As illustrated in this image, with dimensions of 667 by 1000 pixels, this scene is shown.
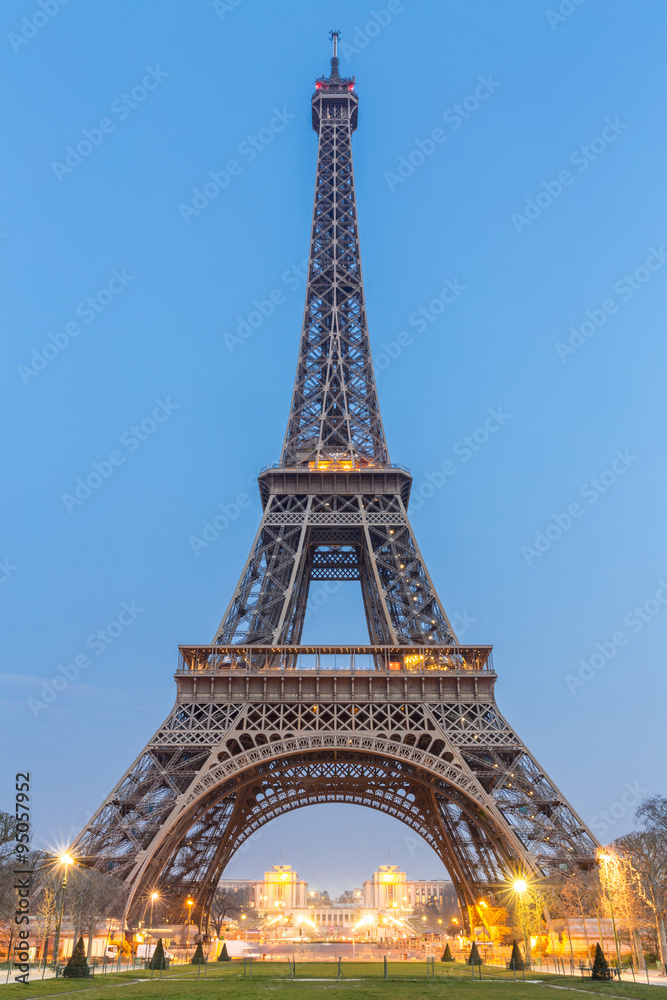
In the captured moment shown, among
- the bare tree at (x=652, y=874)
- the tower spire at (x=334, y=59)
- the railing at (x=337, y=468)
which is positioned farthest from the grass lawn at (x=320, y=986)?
the tower spire at (x=334, y=59)

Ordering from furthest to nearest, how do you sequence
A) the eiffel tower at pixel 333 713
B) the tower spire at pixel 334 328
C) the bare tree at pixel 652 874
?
1. the tower spire at pixel 334 328
2. the eiffel tower at pixel 333 713
3. the bare tree at pixel 652 874

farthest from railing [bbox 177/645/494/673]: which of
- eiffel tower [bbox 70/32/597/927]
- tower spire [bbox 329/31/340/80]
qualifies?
tower spire [bbox 329/31/340/80]

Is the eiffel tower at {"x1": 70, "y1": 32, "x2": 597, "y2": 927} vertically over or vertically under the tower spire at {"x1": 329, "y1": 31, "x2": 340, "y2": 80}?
under

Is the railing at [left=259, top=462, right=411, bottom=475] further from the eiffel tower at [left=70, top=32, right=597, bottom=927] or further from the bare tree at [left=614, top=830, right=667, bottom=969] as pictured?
the bare tree at [left=614, top=830, right=667, bottom=969]

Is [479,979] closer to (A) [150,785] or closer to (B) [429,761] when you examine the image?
(B) [429,761]

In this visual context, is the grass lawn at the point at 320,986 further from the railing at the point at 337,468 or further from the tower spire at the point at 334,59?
the tower spire at the point at 334,59

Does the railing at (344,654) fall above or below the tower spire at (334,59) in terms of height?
below

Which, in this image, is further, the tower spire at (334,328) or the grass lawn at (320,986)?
the tower spire at (334,328)
